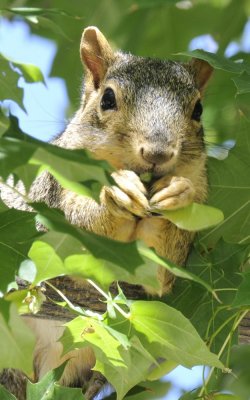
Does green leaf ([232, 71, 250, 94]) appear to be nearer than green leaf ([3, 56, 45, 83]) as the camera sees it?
Yes

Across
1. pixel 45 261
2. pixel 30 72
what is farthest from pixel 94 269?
pixel 30 72

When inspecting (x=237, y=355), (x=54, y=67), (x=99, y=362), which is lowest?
(x=237, y=355)

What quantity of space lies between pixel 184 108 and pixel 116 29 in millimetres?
1180

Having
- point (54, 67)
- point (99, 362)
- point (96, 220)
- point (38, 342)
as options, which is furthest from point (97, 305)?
point (54, 67)

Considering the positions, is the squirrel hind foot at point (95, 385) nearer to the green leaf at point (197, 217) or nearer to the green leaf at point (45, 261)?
the green leaf at point (197, 217)

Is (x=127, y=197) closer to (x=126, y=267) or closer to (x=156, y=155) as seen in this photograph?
(x=156, y=155)

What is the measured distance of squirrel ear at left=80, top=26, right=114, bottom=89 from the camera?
327 cm

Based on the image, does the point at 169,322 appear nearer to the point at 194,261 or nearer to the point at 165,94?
the point at 194,261

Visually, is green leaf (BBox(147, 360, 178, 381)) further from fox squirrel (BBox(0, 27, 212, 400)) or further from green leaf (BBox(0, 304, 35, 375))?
green leaf (BBox(0, 304, 35, 375))

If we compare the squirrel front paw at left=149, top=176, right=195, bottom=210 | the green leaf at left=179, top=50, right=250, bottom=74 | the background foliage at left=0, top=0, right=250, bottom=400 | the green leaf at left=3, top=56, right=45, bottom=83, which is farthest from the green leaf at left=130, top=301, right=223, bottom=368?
the green leaf at left=3, top=56, right=45, bottom=83

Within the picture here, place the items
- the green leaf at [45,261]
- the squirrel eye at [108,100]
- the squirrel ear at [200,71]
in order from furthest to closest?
1. the squirrel ear at [200,71]
2. the squirrel eye at [108,100]
3. the green leaf at [45,261]

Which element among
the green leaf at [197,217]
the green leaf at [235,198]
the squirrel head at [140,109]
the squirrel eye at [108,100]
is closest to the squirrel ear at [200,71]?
the squirrel head at [140,109]

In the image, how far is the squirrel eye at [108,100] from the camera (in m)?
2.97

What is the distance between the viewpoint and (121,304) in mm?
2363
